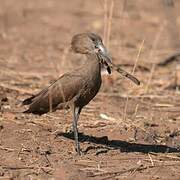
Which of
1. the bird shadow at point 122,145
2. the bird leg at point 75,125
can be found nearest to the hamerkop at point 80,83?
the bird leg at point 75,125

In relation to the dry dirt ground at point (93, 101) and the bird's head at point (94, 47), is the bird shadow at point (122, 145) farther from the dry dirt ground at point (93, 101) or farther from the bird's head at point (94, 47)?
the bird's head at point (94, 47)

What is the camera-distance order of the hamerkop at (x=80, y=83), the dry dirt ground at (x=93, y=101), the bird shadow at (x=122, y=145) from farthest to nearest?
the bird shadow at (x=122, y=145) < the hamerkop at (x=80, y=83) < the dry dirt ground at (x=93, y=101)

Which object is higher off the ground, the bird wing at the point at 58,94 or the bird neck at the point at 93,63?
the bird neck at the point at 93,63

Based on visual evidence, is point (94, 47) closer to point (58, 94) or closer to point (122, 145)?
point (58, 94)

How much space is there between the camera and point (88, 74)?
6.12 metres

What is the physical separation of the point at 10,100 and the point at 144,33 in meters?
5.25

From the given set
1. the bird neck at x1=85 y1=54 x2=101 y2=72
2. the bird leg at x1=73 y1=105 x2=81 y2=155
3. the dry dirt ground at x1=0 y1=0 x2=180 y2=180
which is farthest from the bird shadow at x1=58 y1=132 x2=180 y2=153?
the bird neck at x1=85 y1=54 x2=101 y2=72

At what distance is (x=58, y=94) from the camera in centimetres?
631

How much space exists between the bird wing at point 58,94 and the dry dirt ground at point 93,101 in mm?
325

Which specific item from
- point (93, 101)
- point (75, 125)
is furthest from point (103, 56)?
point (93, 101)

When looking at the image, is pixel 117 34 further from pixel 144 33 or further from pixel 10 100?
pixel 10 100

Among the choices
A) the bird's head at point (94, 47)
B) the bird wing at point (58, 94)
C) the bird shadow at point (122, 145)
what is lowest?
the bird shadow at point (122, 145)

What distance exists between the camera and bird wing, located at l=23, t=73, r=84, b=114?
6176mm

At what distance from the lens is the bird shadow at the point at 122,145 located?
6.55m
